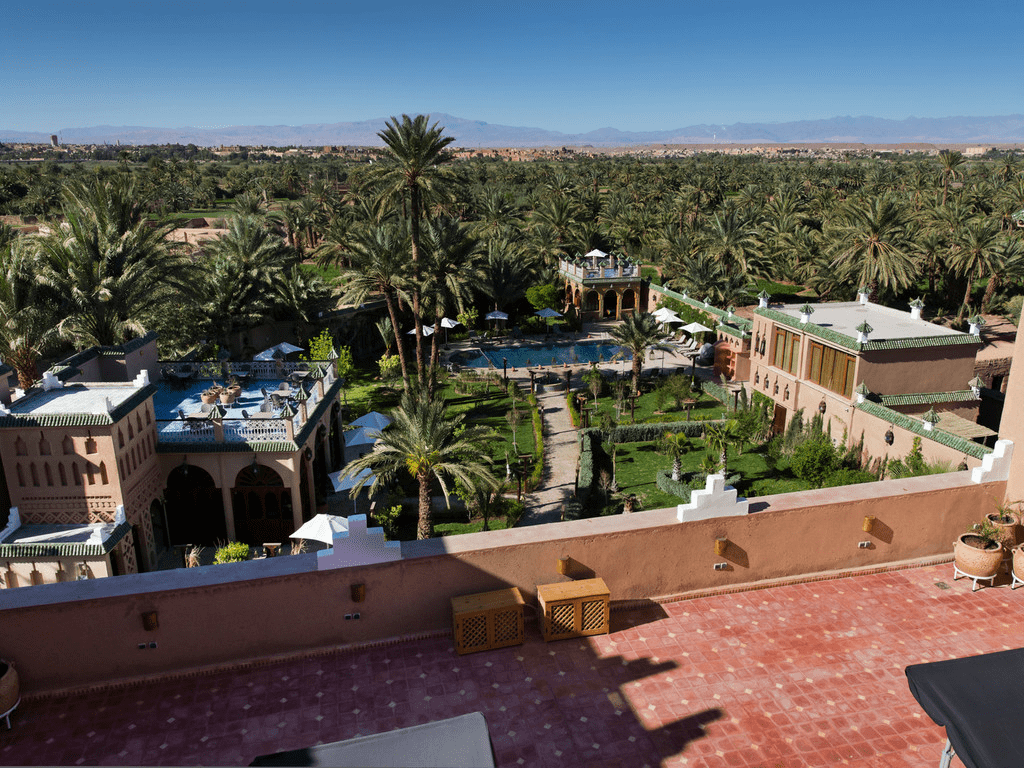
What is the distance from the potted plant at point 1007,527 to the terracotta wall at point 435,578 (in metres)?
0.36

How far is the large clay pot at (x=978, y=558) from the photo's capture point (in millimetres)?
10328

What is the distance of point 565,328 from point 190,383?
24.8m

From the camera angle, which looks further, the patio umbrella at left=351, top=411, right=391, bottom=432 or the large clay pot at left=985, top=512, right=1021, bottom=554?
the patio umbrella at left=351, top=411, right=391, bottom=432

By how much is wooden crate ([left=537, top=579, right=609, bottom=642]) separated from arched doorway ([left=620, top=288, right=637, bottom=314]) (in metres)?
37.1

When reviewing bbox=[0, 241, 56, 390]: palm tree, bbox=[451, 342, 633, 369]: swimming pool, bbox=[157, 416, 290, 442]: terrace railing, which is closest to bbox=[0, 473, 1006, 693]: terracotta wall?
bbox=[157, 416, 290, 442]: terrace railing

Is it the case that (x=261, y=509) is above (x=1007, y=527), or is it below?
below

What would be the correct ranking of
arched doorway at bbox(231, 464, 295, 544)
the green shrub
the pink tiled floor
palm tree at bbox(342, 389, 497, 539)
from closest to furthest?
1. the pink tiled floor
2. the green shrub
3. palm tree at bbox(342, 389, 497, 539)
4. arched doorway at bbox(231, 464, 295, 544)

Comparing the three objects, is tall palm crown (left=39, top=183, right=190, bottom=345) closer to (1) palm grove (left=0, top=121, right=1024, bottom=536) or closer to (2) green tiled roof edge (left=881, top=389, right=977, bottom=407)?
(1) palm grove (left=0, top=121, right=1024, bottom=536)

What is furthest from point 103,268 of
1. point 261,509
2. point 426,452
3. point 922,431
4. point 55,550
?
point 922,431

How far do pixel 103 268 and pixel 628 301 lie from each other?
31.6 m

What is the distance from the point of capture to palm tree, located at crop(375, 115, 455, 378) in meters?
25.6

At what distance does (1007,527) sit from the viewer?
10766mm

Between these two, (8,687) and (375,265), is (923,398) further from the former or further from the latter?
(8,687)

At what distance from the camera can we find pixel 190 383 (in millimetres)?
21484
